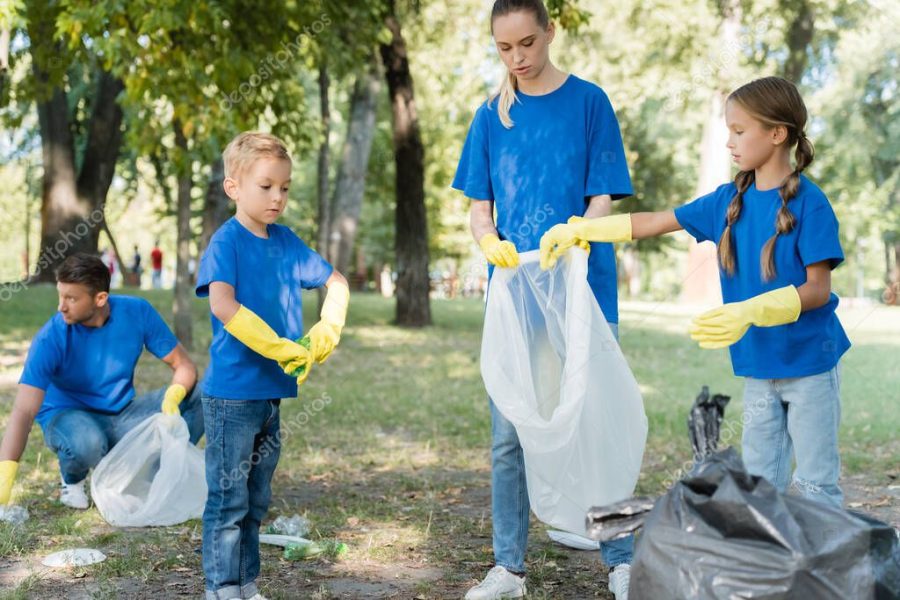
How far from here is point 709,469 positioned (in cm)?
218

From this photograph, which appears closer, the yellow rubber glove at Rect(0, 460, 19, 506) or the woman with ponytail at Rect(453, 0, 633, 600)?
the woman with ponytail at Rect(453, 0, 633, 600)

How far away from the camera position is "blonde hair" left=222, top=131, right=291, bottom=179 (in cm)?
298

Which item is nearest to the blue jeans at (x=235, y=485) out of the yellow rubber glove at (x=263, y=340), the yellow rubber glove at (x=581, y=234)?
the yellow rubber glove at (x=263, y=340)

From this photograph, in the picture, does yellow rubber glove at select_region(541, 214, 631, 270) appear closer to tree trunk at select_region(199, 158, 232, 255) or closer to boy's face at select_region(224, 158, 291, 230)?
boy's face at select_region(224, 158, 291, 230)

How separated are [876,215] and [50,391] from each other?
31226 mm

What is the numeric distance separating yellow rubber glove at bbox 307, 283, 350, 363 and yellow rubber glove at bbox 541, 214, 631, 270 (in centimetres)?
61

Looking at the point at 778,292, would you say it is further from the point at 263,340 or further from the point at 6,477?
the point at 6,477

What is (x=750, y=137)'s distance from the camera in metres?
2.77

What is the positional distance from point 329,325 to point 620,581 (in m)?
1.19

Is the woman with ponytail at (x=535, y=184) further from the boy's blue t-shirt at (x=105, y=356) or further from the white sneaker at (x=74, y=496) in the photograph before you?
the white sneaker at (x=74, y=496)

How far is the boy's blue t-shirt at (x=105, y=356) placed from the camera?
4398 millimetres

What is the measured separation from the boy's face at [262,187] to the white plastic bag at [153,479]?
1.51m

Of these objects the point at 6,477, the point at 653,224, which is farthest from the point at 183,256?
the point at 653,224

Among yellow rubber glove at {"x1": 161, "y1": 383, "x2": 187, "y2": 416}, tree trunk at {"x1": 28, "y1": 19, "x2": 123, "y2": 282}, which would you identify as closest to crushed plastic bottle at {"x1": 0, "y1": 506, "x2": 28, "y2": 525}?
yellow rubber glove at {"x1": 161, "y1": 383, "x2": 187, "y2": 416}
